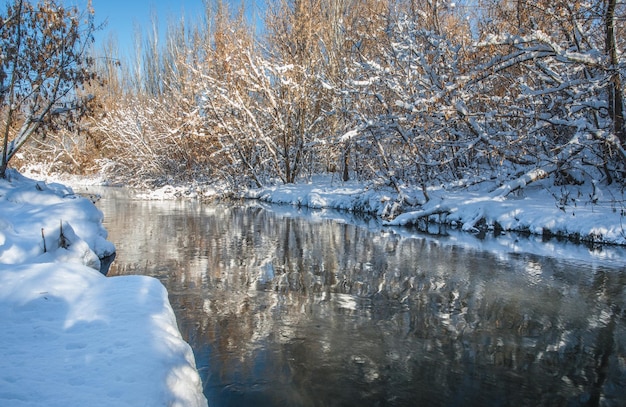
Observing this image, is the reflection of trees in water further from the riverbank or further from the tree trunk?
the tree trunk

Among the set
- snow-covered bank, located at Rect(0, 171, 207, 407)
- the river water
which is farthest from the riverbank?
snow-covered bank, located at Rect(0, 171, 207, 407)

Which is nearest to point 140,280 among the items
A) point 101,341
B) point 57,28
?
point 101,341

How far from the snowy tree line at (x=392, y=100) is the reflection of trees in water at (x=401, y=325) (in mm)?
3517

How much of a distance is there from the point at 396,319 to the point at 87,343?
3.57m

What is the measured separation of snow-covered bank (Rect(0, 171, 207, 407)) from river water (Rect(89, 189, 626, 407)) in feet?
2.27

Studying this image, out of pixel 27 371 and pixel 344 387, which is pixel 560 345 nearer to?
pixel 344 387

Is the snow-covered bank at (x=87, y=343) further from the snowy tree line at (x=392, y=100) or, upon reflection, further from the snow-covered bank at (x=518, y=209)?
the snow-covered bank at (x=518, y=209)

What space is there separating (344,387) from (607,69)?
7752 mm

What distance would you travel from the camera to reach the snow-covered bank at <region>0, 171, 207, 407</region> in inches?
99.0

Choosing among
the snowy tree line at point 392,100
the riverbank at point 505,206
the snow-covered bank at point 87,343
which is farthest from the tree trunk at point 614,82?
the snow-covered bank at point 87,343

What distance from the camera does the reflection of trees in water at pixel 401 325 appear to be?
3.95 metres

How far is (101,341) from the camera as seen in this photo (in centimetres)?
319

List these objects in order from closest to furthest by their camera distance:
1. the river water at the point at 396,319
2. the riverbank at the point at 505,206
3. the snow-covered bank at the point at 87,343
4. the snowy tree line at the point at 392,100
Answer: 1. the snow-covered bank at the point at 87,343
2. the river water at the point at 396,319
3. the snowy tree line at the point at 392,100
4. the riverbank at the point at 505,206

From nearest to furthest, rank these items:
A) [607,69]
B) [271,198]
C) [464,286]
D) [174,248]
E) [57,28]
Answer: [464,286] → [607,69] → [174,248] → [57,28] → [271,198]
